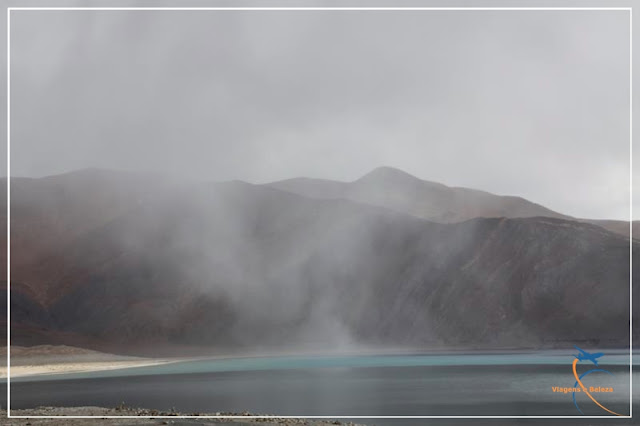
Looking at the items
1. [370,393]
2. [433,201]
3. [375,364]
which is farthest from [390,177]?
[370,393]

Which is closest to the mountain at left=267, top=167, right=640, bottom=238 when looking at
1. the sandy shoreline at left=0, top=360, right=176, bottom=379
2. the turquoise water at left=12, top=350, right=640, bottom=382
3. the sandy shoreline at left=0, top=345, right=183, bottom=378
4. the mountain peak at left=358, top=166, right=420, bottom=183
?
the mountain peak at left=358, top=166, right=420, bottom=183

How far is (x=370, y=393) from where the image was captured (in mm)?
33062

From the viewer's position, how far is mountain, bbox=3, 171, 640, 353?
90.5 metres

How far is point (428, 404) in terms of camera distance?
92.5 feet

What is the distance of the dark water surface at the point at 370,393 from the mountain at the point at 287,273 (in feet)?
137

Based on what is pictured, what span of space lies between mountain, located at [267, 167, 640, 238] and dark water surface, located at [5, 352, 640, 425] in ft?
166

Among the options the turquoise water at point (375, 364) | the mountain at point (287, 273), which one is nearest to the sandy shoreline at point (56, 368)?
the turquoise water at point (375, 364)

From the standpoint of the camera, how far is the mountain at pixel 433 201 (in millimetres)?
98875

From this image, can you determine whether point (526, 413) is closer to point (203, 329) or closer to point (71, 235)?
point (203, 329)

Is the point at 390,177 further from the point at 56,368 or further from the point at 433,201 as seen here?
the point at 56,368

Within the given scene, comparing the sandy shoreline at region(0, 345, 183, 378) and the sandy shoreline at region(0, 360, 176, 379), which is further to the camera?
the sandy shoreline at region(0, 345, 183, 378)

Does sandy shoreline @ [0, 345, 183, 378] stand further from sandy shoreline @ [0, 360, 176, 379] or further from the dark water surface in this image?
the dark water surface

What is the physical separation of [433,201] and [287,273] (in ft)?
85.1

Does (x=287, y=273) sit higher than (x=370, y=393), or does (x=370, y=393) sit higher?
(x=370, y=393)
